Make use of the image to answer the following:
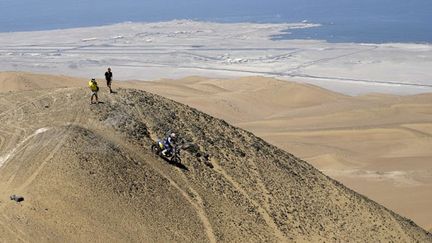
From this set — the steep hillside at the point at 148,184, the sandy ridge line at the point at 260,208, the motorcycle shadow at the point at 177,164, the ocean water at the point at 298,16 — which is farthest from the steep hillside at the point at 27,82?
the ocean water at the point at 298,16

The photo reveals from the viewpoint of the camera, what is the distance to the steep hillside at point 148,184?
15.4 meters

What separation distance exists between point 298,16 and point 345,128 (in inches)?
4431

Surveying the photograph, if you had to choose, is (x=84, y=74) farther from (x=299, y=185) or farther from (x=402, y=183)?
(x=299, y=185)

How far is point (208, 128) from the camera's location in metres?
22.5

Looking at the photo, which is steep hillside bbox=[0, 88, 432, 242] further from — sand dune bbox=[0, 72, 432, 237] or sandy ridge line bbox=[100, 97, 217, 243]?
sand dune bbox=[0, 72, 432, 237]

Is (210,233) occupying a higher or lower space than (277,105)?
higher

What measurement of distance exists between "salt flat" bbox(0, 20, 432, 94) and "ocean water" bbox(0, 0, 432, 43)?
1001 centimetres

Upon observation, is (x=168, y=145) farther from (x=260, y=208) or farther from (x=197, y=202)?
(x=260, y=208)

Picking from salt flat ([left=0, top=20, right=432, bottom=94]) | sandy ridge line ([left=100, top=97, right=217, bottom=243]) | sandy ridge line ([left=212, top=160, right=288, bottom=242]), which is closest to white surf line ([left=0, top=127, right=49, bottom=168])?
sandy ridge line ([left=100, top=97, right=217, bottom=243])

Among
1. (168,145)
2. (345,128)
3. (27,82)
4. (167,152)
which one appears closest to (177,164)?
(167,152)

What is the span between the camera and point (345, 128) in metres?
47.0

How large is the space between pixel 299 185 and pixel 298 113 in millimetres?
33945

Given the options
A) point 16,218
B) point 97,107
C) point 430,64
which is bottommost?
point 430,64

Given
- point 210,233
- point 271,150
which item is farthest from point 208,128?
point 210,233
